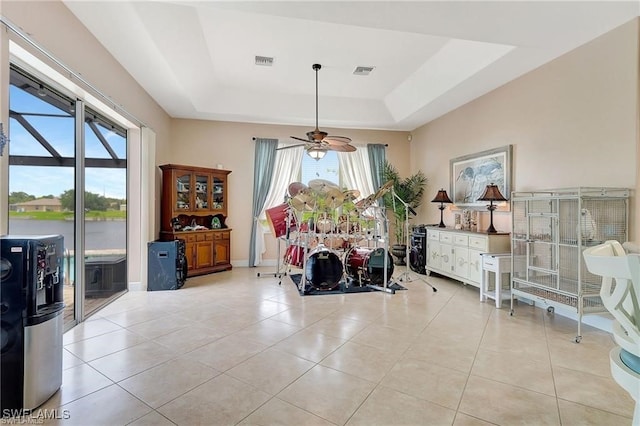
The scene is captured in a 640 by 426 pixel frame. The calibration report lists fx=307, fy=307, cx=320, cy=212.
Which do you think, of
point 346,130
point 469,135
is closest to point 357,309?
point 469,135

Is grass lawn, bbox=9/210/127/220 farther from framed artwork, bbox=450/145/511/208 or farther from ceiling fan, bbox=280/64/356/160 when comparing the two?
framed artwork, bbox=450/145/511/208

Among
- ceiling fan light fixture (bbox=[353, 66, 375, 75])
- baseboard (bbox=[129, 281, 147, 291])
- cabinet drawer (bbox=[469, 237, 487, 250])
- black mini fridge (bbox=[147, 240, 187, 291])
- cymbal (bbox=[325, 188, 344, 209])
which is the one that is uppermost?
ceiling fan light fixture (bbox=[353, 66, 375, 75])

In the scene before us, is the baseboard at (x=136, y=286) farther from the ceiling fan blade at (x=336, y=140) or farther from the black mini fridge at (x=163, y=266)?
the ceiling fan blade at (x=336, y=140)

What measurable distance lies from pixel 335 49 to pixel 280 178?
10.2 ft

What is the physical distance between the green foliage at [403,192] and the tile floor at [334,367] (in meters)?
2.98

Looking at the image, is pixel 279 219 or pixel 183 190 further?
pixel 183 190

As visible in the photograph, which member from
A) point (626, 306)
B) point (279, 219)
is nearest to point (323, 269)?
point (279, 219)

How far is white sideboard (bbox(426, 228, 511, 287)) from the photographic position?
434 centimetres

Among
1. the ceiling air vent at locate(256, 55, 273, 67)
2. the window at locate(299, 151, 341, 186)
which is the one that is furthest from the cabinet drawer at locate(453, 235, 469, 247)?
the ceiling air vent at locate(256, 55, 273, 67)

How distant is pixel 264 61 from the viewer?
464cm

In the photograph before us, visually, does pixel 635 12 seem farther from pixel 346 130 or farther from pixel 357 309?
pixel 346 130

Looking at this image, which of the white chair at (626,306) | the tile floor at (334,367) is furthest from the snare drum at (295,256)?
the white chair at (626,306)

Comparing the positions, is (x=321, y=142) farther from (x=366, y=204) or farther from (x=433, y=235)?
(x=433, y=235)

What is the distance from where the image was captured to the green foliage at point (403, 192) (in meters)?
6.66
